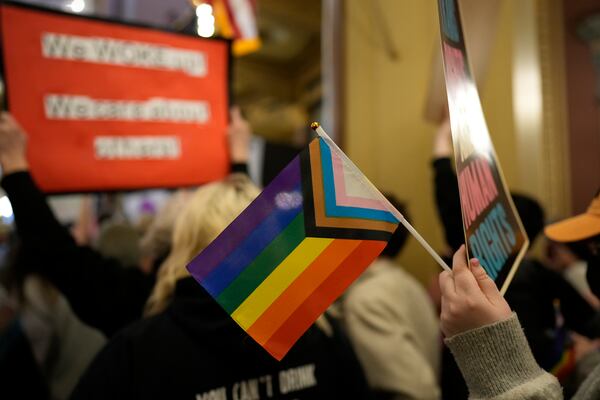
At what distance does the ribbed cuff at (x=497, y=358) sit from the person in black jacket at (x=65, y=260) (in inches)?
40.4

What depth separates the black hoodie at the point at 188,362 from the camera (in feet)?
3.42

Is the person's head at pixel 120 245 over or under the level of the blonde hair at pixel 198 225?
under

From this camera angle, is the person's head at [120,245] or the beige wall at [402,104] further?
the beige wall at [402,104]

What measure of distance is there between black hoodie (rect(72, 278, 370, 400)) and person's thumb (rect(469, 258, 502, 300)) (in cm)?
53

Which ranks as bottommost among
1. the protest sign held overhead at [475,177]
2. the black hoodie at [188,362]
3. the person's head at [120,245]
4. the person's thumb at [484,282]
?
the black hoodie at [188,362]

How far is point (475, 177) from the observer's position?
942 millimetres

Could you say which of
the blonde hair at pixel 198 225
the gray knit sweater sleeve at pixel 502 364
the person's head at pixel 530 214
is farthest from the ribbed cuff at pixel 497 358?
the person's head at pixel 530 214

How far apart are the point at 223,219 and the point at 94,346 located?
0.96 m

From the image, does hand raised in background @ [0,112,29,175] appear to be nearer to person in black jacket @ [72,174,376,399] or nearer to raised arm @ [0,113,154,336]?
raised arm @ [0,113,154,336]

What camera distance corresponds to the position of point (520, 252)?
1.09 meters

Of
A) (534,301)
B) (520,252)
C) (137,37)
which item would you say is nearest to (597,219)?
(520,252)

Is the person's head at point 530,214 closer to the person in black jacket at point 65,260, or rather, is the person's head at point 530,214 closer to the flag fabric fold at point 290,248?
the flag fabric fold at point 290,248

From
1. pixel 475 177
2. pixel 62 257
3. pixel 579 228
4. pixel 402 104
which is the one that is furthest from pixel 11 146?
pixel 402 104

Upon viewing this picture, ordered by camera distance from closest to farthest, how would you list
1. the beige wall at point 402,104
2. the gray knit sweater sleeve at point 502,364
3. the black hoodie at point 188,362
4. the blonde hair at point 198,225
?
the gray knit sweater sleeve at point 502,364
the black hoodie at point 188,362
the blonde hair at point 198,225
the beige wall at point 402,104
